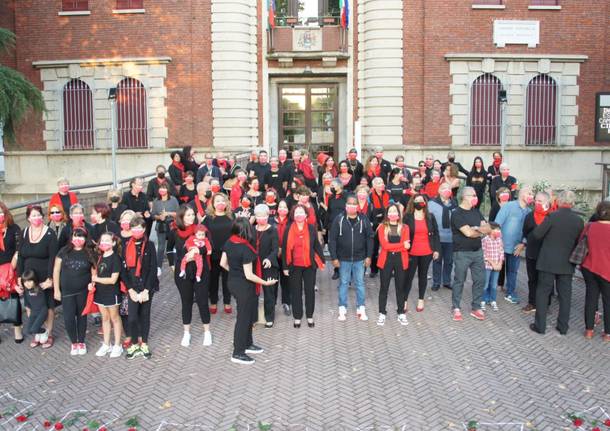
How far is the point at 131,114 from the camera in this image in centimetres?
2300

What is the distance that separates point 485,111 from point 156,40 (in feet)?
39.9

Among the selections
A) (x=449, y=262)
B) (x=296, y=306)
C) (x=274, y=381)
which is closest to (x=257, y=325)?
(x=296, y=306)

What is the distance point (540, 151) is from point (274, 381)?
18.1m

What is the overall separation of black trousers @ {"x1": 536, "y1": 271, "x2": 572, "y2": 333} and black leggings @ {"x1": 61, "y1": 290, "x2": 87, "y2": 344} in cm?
637

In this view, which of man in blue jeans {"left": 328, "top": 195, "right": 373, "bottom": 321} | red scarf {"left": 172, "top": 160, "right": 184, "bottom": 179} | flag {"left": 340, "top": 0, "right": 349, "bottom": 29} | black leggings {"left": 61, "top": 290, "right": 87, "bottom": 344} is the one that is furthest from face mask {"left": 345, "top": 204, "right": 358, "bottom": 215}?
flag {"left": 340, "top": 0, "right": 349, "bottom": 29}

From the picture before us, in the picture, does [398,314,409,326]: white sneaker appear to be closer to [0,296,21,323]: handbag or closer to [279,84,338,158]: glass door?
[0,296,21,323]: handbag

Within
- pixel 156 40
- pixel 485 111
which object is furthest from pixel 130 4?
pixel 485 111

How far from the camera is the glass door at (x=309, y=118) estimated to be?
79.0ft

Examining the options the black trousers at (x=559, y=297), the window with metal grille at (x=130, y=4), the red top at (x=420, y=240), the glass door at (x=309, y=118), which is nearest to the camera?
the black trousers at (x=559, y=297)

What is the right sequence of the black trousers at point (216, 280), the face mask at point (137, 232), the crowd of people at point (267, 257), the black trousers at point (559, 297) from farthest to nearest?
1. the black trousers at point (216, 280)
2. the black trousers at point (559, 297)
3. the crowd of people at point (267, 257)
4. the face mask at point (137, 232)

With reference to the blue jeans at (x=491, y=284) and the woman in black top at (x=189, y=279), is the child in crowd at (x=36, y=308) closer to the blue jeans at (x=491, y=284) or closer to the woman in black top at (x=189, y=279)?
the woman in black top at (x=189, y=279)

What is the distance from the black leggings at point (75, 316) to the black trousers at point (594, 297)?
6.97m

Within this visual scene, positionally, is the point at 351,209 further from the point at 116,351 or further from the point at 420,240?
the point at 116,351

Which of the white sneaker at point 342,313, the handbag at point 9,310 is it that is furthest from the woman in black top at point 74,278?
the white sneaker at point 342,313
